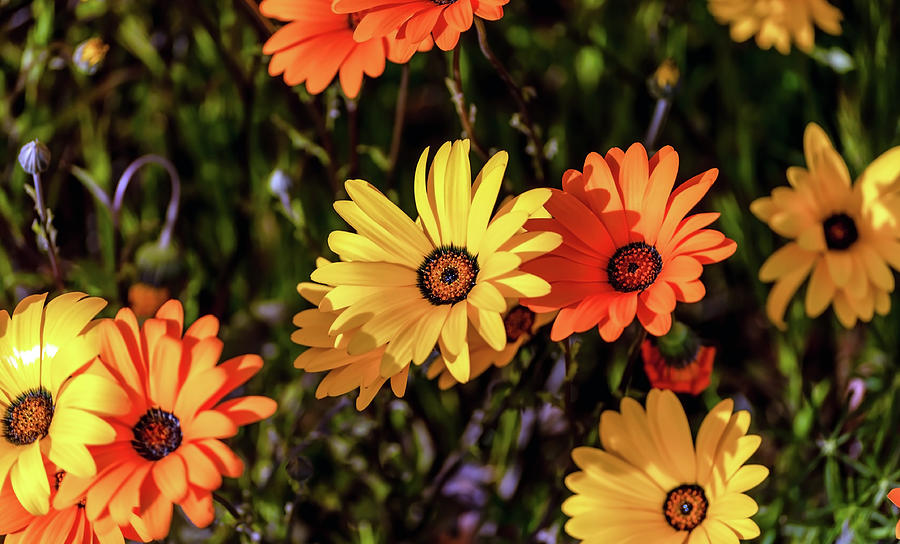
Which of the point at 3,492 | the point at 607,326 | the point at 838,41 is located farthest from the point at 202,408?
the point at 838,41

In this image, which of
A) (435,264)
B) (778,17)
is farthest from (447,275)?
(778,17)

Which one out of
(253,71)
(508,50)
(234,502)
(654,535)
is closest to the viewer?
(654,535)

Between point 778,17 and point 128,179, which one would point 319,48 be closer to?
point 128,179

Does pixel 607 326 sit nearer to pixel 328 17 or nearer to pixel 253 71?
pixel 328 17

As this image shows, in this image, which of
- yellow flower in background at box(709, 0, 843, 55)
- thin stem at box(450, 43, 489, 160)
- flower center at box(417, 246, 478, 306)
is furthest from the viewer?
yellow flower in background at box(709, 0, 843, 55)

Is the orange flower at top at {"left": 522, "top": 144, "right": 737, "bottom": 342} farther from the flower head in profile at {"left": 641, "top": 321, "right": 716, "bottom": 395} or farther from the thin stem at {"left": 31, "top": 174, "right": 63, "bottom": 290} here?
the thin stem at {"left": 31, "top": 174, "right": 63, "bottom": 290}

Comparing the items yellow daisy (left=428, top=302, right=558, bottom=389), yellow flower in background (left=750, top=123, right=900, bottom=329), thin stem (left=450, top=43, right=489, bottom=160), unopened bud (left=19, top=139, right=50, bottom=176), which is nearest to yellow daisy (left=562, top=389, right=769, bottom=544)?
yellow daisy (left=428, top=302, right=558, bottom=389)

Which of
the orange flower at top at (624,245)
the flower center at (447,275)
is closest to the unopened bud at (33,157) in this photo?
the flower center at (447,275)
